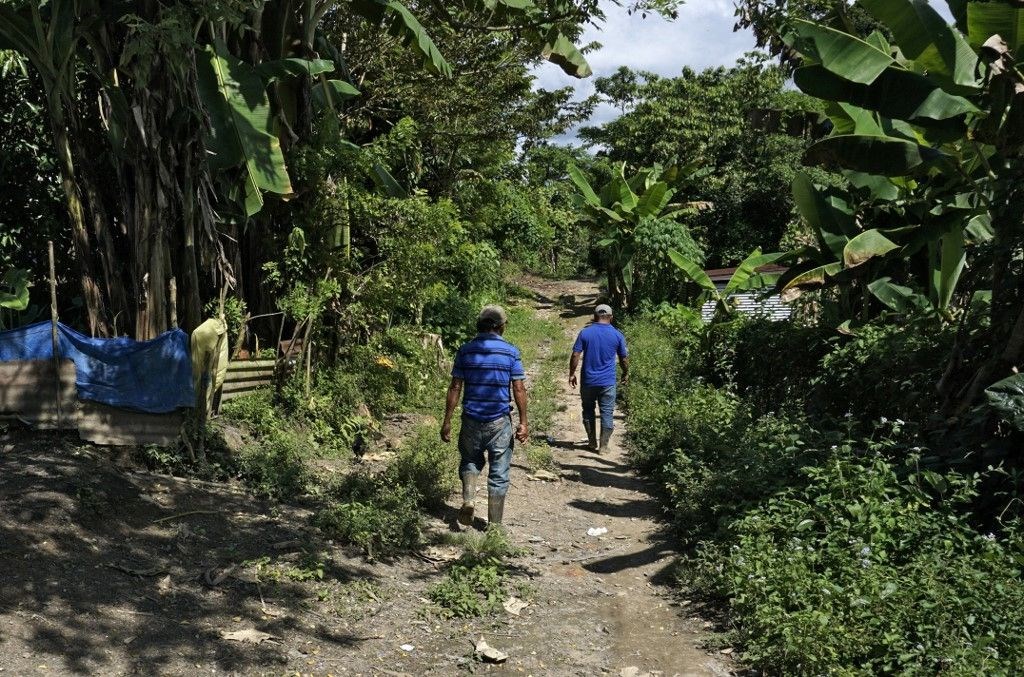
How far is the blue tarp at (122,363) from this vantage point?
7.27m

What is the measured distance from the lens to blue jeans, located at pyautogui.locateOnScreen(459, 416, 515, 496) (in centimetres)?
706

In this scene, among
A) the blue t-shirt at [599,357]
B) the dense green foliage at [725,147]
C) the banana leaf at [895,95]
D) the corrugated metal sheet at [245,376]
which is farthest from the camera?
the dense green foliage at [725,147]

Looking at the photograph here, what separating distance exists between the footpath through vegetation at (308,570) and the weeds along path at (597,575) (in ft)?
0.06

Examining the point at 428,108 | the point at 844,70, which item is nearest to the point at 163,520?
the point at 844,70

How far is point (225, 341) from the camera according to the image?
8.06 meters

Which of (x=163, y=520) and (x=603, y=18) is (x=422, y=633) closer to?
(x=163, y=520)

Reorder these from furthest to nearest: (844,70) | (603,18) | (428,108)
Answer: (428,108)
(603,18)
(844,70)

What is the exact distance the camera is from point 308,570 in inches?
229

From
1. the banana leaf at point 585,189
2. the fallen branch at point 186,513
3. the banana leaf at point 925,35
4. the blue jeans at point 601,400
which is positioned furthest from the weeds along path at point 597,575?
the banana leaf at point 585,189

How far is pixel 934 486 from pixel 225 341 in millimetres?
5940

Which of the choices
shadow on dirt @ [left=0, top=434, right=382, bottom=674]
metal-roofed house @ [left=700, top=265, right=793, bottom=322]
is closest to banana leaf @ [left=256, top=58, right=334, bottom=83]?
shadow on dirt @ [left=0, top=434, right=382, bottom=674]

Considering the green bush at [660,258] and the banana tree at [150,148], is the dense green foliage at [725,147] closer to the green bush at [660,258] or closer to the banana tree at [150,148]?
the green bush at [660,258]

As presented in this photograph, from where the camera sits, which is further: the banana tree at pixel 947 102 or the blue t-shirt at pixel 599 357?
the blue t-shirt at pixel 599 357

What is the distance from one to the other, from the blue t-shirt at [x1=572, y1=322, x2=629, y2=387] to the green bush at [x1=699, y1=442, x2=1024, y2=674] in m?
3.90
